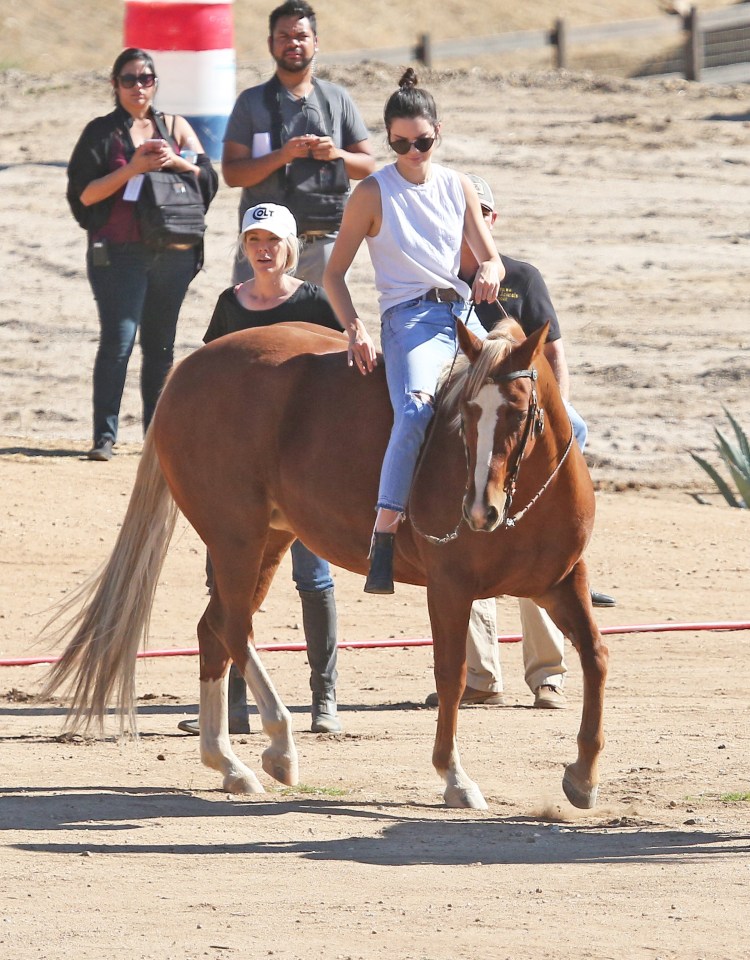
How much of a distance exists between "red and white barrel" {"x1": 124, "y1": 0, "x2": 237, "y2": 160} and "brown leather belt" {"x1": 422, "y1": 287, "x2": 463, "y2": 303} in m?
10.2

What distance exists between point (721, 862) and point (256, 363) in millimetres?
2545

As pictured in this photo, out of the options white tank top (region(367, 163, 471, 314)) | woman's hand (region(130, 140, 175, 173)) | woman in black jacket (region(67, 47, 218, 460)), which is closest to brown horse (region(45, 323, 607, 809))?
white tank top (region(367, 163, 471, 314))

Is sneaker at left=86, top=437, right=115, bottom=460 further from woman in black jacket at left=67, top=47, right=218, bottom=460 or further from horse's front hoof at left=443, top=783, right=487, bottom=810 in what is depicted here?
horse's front hoof at left=443, top=783, right=487, bottom=810

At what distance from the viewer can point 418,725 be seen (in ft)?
23.1

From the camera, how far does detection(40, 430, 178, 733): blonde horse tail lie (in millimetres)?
6449

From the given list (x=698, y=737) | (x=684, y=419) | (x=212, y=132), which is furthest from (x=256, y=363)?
(x=212, y=132)

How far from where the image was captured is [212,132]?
15.9 meters

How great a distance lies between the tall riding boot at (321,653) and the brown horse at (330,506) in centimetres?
34

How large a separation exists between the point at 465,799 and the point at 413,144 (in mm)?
2326

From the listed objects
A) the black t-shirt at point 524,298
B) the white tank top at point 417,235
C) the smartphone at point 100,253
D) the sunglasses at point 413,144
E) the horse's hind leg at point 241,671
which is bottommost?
the horse's hind leg at point 241,671

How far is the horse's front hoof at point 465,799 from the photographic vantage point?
228 inches

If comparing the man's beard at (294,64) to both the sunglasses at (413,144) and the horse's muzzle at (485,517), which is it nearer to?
the sunglasses at (413,144)

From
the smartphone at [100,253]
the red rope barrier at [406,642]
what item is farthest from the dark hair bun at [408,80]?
the smartphone at [100,253]

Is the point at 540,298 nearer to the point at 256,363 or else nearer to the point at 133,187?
the point at 256,363
